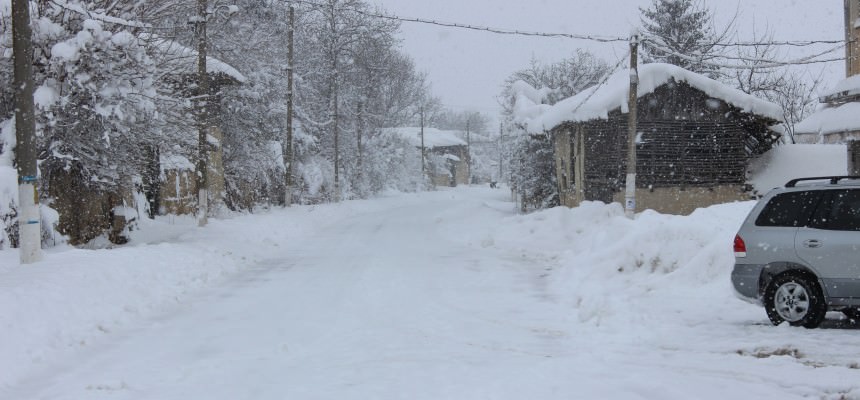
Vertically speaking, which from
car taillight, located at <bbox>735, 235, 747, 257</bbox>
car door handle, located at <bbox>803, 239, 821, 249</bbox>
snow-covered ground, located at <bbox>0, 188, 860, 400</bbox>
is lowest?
snow-covered ground, located at <bbox>0, 188, 860, 400</bbox>

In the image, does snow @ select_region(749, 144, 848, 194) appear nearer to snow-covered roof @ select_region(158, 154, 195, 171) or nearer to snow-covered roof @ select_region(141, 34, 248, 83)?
snow-covered roof @ select_region(141, 34, 248, 83)

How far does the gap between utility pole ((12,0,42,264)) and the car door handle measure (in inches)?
415

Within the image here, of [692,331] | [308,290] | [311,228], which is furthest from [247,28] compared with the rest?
[692,331]

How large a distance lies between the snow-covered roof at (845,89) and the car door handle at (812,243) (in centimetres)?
997

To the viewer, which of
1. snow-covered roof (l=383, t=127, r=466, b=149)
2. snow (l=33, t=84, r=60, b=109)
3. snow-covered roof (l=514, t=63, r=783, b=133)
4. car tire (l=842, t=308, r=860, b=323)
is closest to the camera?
car tire (l=842, t=308, r=860, b=323)

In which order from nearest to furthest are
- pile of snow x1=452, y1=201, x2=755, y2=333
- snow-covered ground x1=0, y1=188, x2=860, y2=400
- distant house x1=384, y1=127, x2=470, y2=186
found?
snow-covered ground x1=0, y1=188, x2=860, y2=400 < pile of snow x1=452, y1=201, x2=755, y2=333 < distant house x1=384, y1=127, x2=470, y2=186

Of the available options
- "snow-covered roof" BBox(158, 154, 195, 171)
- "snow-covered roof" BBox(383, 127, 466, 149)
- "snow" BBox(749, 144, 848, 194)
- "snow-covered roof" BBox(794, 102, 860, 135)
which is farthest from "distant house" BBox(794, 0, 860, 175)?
"snow-covered roof" BBox(383, 127, 466, 149)

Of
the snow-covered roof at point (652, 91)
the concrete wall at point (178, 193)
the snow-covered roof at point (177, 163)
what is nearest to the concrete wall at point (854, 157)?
the snow-covered roof at point (652, 91)

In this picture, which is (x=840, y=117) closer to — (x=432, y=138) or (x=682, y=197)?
(x=682, y=197)

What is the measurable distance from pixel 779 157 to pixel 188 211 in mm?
23556

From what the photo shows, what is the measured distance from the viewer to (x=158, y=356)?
6.78 m

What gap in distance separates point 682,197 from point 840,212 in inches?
705

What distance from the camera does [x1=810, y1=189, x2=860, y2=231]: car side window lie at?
7.30 metres

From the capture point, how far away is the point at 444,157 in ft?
283
